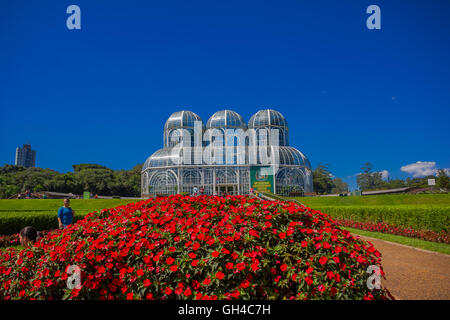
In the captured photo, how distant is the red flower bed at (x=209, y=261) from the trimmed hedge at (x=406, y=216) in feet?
32.4

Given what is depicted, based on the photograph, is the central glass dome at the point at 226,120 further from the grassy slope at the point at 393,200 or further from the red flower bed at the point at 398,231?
the red flower bed at the point at 398,231

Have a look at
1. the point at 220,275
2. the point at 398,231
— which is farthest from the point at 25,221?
the point at 398,231

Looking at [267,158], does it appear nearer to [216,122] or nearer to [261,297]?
[216,122]

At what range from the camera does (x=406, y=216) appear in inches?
507

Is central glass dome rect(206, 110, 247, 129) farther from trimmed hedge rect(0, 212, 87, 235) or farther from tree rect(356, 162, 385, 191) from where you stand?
tree rect(356, 162, 385, 191)

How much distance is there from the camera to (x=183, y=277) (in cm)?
333

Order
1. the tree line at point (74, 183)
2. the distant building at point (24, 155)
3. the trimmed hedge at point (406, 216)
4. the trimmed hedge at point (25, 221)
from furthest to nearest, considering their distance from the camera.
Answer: the distant building at point (24, 155), the tree line at point (74, 183), the trimmed hedge at point (25, 221), the trimmed hedge at point (406, 216)

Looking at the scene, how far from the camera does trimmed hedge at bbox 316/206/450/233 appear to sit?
1125 cm

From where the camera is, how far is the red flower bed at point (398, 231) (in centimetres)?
1084

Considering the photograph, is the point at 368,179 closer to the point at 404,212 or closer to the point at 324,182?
the point at 324,182

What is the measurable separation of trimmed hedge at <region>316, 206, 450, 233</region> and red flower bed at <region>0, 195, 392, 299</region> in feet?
32.4

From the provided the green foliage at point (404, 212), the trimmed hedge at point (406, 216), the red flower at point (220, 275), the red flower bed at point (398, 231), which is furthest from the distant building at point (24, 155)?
the red flower at point (220, 275)

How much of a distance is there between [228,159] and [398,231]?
98.4 ft
